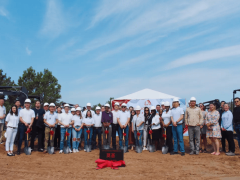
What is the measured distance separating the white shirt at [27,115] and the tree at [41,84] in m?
24.4

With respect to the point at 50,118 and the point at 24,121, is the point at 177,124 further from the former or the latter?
the point at 24,121

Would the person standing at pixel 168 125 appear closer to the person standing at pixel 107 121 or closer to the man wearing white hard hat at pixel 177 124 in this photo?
the man wearing white hard hat at pixel 177 124

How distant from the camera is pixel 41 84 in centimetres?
3222

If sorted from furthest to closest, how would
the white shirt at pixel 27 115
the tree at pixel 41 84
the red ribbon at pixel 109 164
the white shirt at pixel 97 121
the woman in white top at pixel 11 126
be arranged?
the tree at pixel 41 84 < the white shirt at pixel 97 121 < the white shirt at pixel 27 115 < the woman in white top at pixel 11 126 < the red ribbon at pixel 109 164

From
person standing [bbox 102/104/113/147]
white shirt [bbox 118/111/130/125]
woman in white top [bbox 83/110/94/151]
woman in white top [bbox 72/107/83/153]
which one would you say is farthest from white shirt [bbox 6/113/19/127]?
white shirt [bbox 118/111/130/125]

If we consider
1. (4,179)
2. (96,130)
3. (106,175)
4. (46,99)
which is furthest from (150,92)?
(46,99)

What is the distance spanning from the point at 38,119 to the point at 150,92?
23.1ft

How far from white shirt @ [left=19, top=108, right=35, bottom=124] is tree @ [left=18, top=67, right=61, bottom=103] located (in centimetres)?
Answer: 2436

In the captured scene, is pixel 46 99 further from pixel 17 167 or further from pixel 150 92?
pixel 17 167

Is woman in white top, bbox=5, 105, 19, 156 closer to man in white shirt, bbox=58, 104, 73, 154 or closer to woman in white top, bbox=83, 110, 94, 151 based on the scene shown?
man in white shirt, bbox=58, 104, 73, 154

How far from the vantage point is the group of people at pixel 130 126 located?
716 centimetres

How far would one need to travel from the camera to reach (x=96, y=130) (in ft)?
27.8

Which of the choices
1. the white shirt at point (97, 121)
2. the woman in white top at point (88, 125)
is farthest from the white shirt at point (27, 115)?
the white shirt at point (97, 121)

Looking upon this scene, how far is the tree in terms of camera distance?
30.9 meters
